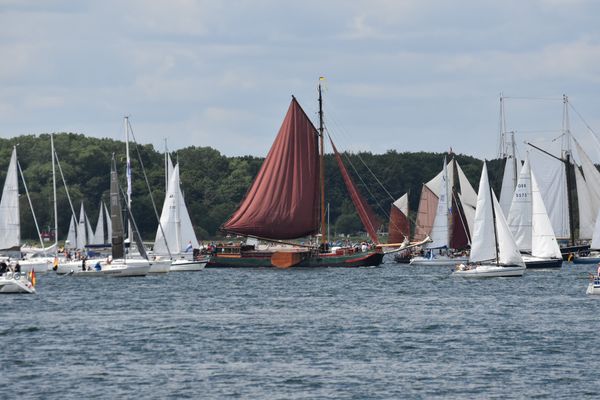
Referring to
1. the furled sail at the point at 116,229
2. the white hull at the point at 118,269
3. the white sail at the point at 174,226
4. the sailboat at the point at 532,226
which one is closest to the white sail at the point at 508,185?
the sailboat at the point at 532,226

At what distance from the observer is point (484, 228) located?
89750 mm

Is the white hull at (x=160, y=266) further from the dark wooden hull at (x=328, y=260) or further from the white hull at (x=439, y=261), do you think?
the white hull at (x=439, y=261)

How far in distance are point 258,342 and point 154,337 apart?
474cm

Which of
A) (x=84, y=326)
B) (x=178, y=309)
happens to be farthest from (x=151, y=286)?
(x=84, y=326)

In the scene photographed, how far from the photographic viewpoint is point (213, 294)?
81.8 meters

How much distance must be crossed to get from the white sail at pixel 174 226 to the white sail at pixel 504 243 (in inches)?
1308

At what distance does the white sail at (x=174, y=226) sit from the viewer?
11350 cm

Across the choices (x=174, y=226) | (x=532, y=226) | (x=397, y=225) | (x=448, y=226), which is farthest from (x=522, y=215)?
(x=174, y=226)

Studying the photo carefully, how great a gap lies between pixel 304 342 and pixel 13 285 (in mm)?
29635

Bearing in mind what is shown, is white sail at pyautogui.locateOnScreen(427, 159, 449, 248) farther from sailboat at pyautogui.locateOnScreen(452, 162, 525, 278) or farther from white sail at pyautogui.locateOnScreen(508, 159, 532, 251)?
sailboat at pyautogui.locateOnScreen(452, 162, 525, 278)

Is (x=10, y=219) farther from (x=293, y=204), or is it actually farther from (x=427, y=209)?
(x=427, y=209)

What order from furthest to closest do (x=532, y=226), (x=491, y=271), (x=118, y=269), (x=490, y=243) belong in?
(x=532, y=226) → (x=118, y=269) → (x=491, y=271) → (x=490, y=243)

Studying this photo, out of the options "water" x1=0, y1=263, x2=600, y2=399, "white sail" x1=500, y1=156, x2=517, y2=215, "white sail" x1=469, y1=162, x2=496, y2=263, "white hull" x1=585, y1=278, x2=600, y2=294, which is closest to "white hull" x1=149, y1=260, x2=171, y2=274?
"water" x1=0, y1=263, x2=600, y2=399

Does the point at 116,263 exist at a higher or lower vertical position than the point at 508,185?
lower
